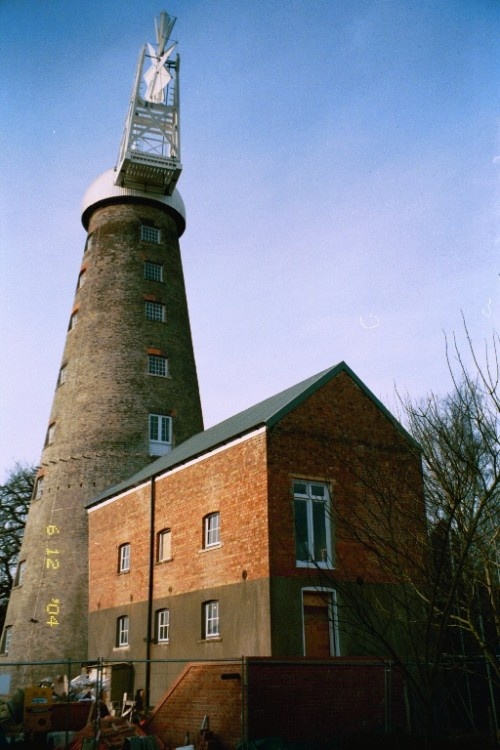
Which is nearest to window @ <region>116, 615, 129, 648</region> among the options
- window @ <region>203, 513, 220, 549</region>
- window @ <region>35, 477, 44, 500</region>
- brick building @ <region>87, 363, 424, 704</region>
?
brick building @ <region>87, 363, 424, 704</region>

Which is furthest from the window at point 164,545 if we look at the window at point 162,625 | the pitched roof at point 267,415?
the pitched roof at point 267,415

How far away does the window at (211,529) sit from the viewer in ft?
67.2

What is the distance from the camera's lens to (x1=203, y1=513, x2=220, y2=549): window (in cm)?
2047

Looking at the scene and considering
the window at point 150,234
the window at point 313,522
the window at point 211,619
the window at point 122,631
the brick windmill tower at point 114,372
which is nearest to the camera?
the window at point 313,522

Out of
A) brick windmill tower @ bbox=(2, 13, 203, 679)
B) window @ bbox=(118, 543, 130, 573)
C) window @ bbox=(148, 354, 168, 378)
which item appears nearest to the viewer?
window @ bbox=(118, 543, 130, 573)

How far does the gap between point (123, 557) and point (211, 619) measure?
6.37 metres

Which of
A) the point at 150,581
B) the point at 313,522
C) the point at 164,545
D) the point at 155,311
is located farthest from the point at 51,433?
the point at 313,522

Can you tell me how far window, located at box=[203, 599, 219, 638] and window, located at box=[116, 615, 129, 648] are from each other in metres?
5.20

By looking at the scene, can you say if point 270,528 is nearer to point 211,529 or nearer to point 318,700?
point 211,529

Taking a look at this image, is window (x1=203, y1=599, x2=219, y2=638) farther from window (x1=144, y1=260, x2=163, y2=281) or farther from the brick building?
window (x1=144, y1=260, x2=163, y2=281)

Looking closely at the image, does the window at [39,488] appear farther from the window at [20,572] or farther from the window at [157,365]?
the window at [157,365]

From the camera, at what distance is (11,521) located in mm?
42188

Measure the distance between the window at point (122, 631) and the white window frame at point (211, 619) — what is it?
5.20 meters

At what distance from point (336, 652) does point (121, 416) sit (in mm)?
15030
